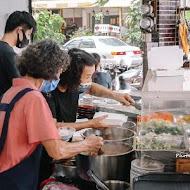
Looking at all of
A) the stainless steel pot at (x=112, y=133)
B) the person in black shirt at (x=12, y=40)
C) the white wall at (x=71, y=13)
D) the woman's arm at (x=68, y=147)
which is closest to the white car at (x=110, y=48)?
the white wall at (x=71, y=13)

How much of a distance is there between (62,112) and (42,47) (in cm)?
95

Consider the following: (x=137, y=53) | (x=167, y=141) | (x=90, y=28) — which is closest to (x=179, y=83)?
(x=167, y=141)

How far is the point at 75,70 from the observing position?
275cm

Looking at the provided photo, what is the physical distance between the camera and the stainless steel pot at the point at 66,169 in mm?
2037

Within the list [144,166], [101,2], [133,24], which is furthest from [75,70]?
[101,2]

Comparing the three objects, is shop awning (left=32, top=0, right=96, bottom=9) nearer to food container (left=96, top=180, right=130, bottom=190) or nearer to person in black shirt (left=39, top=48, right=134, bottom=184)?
person in black shirt (left=39, top=48, right=134, bottom=184)

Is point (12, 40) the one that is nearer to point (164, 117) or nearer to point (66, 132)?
point (66, 132)

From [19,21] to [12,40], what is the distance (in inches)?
8.5

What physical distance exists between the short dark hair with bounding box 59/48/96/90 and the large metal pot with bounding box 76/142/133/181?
0.97 m

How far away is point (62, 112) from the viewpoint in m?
2.86

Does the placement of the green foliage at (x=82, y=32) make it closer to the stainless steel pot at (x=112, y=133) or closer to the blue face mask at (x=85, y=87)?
the blue face mask at (x=85, y=87)

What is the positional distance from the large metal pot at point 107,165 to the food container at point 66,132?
0.43 metres

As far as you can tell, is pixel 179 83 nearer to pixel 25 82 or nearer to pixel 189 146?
pixel 189 146

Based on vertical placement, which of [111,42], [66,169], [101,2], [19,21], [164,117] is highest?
[101,2]
